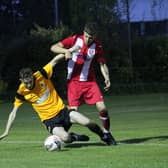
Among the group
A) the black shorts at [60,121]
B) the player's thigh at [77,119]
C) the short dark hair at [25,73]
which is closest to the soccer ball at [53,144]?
the black shorts at [60,121]

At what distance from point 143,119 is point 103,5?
A: 2313 cm

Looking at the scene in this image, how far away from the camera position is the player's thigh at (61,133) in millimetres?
12891

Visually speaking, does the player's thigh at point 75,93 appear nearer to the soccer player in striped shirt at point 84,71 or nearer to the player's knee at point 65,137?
the soccer player in striped shirt at point 84,71

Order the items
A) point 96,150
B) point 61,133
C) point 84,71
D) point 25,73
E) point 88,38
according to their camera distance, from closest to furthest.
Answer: point 96,150
point 25,73
point 61,133
point 88,38
point 84,71

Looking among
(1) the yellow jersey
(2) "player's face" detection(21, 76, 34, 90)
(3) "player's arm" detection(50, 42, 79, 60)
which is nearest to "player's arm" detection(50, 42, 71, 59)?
(3) "player's arm" detection(50, 42, 79, 60)

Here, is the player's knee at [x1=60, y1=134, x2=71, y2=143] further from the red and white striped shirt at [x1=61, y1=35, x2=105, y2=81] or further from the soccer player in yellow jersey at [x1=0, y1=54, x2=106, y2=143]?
the red and white striped shirt at [x1=61, y1=35, x2=105, y2=81]

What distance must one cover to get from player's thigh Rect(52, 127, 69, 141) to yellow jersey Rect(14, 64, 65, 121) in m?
0.26

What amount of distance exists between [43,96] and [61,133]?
2.46ft

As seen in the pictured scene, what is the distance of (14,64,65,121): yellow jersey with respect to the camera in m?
13.1

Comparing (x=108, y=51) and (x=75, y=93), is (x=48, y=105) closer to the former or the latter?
(x=75, y=93)

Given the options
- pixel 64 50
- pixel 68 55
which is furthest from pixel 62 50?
pixel 68 55

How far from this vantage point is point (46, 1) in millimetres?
58906

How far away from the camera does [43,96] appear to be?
13172 mm

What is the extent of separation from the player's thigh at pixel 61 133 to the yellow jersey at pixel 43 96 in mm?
264
